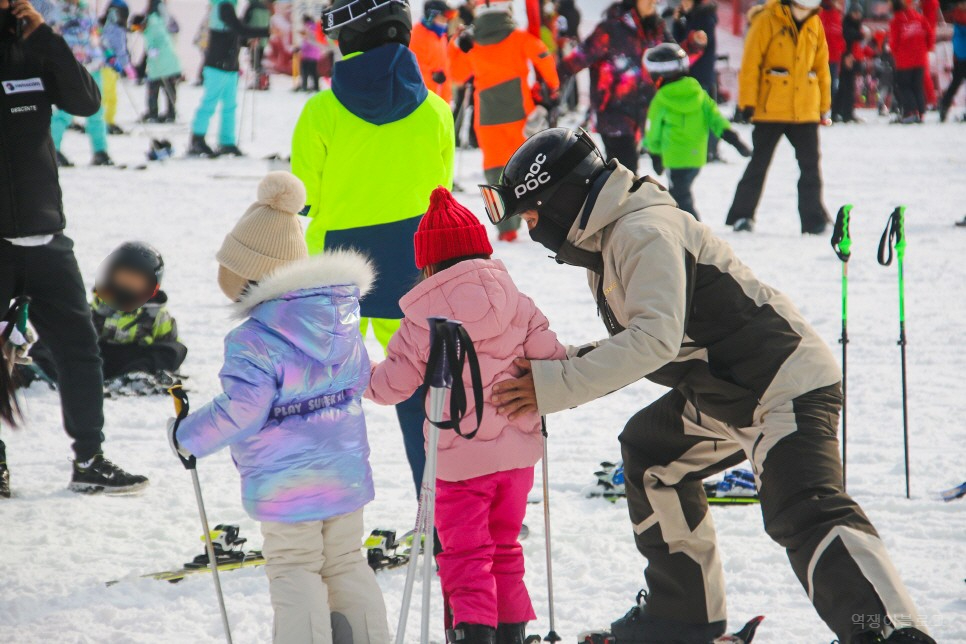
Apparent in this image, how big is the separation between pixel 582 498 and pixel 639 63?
599 centimetres

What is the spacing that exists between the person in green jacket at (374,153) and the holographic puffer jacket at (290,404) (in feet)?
2.89

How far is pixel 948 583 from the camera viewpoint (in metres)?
3.45

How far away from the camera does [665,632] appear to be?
3.12 m

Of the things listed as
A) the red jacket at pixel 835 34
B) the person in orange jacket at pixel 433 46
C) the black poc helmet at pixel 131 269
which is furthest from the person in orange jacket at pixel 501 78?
the red jacket at pixel 835 34

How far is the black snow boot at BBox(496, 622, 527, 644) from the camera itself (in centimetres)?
302

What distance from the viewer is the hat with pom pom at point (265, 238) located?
2918 millimetres

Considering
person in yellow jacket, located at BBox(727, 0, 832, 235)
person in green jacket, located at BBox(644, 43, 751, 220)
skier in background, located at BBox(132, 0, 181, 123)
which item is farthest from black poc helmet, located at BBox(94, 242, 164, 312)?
skier in background, located at BBox(132, 0, 181, 123)

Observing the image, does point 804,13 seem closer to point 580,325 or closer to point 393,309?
point 580,325

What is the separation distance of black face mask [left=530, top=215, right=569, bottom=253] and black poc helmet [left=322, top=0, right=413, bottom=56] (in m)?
1.12

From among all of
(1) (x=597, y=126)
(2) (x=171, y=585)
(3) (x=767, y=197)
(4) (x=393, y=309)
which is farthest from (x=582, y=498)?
(3) (x=767, y=197)

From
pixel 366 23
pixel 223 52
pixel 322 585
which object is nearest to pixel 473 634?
pixel 322 585

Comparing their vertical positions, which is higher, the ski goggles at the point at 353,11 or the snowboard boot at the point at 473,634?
the ski goggles at the point at 353,11

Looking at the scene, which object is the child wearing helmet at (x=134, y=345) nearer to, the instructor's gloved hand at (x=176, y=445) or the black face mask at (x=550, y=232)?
the instructor's gloved hand at (x=176, y=445)

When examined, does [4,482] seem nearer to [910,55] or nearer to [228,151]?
[228,151]
